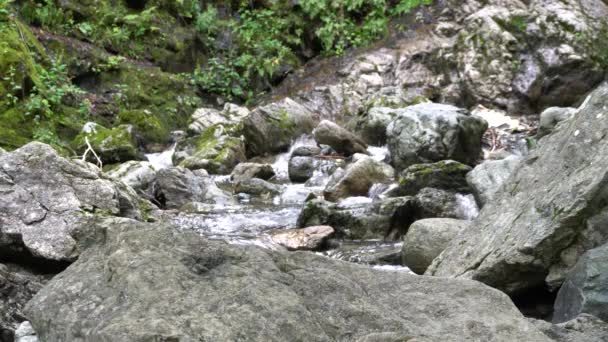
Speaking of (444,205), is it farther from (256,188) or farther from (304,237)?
(256,188)

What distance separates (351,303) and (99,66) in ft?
44.8

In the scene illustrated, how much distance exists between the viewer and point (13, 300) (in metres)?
3.05

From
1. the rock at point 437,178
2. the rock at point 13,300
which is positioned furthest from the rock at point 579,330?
the rock at point 437,178

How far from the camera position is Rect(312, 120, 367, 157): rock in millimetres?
11281

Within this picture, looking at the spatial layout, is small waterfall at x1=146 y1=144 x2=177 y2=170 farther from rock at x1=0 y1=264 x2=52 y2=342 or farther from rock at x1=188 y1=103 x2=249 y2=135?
rock at x1=0 y1=264 x2=52 y2=342

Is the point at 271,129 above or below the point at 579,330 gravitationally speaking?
below

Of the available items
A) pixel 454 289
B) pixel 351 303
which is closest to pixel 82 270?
pixel 351 303

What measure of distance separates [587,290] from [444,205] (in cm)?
413

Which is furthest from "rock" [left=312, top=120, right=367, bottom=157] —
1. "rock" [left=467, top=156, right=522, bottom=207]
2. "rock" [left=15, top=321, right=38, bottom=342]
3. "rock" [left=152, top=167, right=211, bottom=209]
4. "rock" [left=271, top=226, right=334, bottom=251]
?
"rock" [left=15, top=321, right=38, bottom=342]

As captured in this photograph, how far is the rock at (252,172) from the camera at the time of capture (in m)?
10.7

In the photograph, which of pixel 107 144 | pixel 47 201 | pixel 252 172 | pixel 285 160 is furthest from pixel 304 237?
pixel 107 144

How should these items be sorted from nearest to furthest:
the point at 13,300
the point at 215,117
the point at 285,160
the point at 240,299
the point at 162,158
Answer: the point at 240,299, the point at 13,300, the point at 285,160, the point at 162,158, the point at 215,117

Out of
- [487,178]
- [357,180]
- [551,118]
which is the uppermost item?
[487,178]

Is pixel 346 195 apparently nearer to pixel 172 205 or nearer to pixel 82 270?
pixel 172 205
